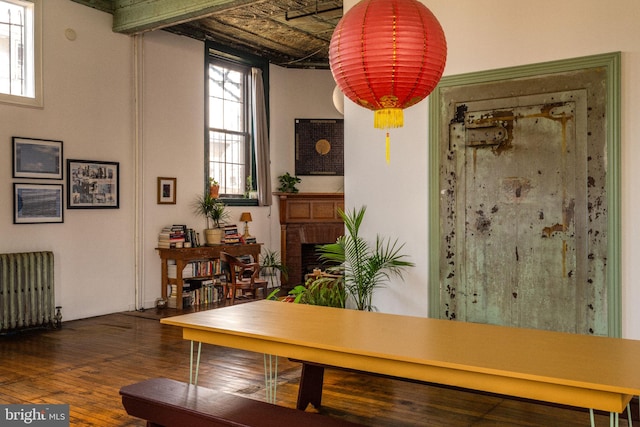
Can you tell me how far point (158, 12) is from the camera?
7270 millimetres

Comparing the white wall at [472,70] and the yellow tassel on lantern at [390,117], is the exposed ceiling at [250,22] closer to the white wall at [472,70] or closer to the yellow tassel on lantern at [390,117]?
the white wall at [472,70]

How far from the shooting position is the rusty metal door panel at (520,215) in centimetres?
470

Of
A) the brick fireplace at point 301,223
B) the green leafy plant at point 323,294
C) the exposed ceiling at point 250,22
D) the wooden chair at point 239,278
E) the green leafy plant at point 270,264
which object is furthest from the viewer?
the brick fireplace at point 301,223

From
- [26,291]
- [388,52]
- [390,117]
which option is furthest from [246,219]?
[388,52]

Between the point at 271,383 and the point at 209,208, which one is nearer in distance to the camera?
the point at 271,383

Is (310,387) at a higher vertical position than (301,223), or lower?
lower

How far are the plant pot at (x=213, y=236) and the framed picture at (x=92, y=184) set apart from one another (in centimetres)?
154

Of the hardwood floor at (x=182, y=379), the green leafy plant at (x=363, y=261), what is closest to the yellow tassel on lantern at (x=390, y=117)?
the hardwood floor at (x=182, y=379)

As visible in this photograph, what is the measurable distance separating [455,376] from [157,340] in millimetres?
4437

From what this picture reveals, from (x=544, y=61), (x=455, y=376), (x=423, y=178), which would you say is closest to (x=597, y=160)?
(x=544, y=61)

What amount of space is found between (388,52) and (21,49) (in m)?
5.61

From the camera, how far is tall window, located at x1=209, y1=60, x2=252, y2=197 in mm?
9398

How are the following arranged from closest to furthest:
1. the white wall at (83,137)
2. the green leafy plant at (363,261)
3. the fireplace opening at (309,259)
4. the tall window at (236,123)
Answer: the green leafy plant at (363,261), the white wall at (83,137), the tall window at (236,123), the fireplace opening at (309,259)

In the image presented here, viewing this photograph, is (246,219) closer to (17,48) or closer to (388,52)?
(17,48)
